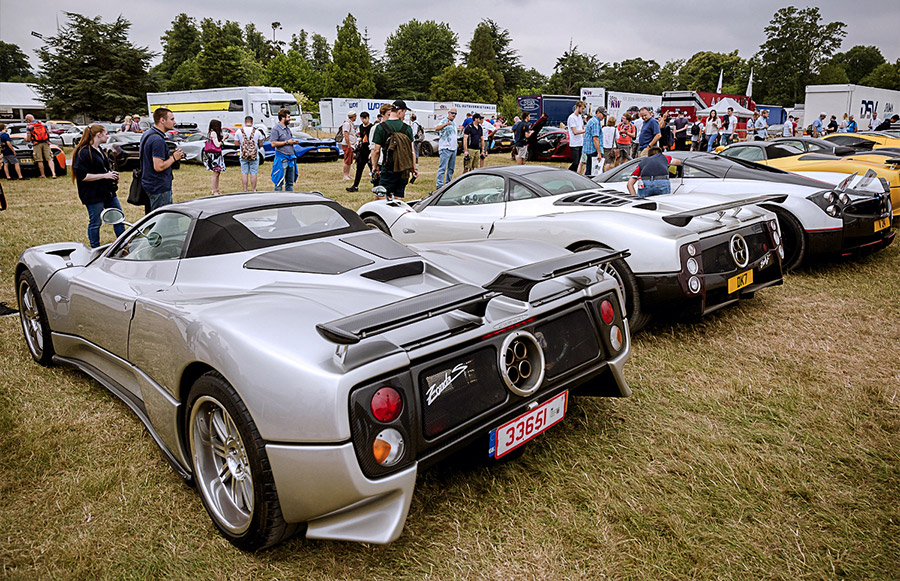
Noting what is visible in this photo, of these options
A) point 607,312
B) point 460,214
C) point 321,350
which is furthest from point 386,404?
point 460,214

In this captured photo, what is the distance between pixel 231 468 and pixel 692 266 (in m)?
3.03

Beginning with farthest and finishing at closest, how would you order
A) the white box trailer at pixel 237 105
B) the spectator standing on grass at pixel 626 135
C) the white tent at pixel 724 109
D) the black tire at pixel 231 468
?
the white box trailer at pixel 237 105 → the white tent at pixel 724 109 → the spectator standing on grass at pixel 626 135 → the black tire at pixel 231 468

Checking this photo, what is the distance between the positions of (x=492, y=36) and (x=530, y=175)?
3168 inches

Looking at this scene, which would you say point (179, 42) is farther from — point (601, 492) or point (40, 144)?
point (601, 492)

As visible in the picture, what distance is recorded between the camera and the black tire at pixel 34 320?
379cm

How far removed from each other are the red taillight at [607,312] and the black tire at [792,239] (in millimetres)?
3812

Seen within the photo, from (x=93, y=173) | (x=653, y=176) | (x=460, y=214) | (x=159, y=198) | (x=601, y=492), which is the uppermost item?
(x=93, y=173)

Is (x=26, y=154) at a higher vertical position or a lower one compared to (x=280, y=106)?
lower

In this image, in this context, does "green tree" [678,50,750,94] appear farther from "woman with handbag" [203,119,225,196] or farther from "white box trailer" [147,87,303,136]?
"woman with handbag" [203,119,225,196]

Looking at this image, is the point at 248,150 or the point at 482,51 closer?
the point at 248,150

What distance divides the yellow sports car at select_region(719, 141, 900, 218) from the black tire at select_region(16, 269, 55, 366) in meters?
7.13

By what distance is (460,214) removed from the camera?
5.51 metres

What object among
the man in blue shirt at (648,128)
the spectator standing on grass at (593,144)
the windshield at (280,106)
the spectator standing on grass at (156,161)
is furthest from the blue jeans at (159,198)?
the windshield at (280,106)

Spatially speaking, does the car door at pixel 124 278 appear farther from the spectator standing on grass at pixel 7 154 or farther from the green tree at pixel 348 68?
the green tree at pixel 348 68
